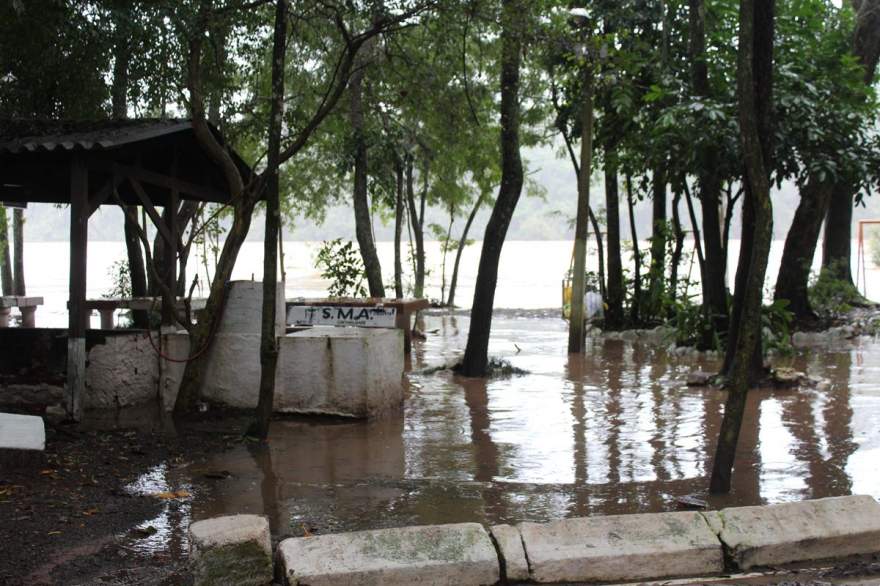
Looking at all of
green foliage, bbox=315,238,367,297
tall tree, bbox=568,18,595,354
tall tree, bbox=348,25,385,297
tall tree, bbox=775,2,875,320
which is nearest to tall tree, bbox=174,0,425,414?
tall tree, bbox=775,2,875,320

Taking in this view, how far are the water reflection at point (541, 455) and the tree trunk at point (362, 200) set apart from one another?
20.4ft

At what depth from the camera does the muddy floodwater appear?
270 inches

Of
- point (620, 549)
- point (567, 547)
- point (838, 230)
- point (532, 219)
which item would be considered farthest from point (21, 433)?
point (532, 219)

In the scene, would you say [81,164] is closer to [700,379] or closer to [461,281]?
[700,379]

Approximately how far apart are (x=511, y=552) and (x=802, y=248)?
48.8 feet

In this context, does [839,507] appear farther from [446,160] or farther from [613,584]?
[446,160]

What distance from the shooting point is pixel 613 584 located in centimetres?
539

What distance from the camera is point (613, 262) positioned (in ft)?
67.3

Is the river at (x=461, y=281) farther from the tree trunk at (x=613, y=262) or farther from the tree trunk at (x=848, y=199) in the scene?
the tree trunk at (x=848, y=199)

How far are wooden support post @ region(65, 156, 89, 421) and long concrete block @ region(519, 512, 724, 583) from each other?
589 centimetres

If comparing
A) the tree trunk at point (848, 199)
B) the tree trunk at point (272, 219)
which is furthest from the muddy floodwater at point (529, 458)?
the tree trunk at point (848, 199)

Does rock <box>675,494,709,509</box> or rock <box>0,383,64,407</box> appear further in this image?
rock <box>0,383,64,407</box>

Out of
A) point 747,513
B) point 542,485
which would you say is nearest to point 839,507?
point 747,513

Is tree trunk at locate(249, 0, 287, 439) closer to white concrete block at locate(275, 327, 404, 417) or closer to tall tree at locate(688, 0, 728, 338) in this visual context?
white concrete block at locate(275, 327, 404, 417)
